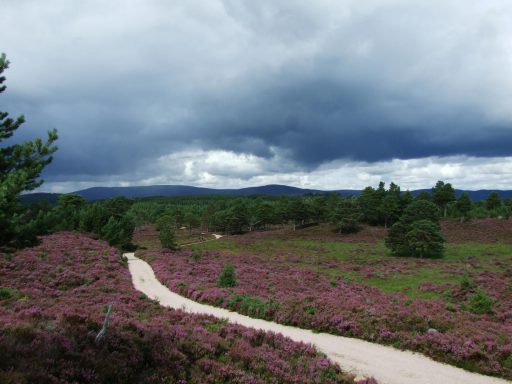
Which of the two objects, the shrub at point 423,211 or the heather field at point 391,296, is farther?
the shrub at point 423,211

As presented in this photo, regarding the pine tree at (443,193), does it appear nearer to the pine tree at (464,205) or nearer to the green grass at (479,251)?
the pine tree at (464,205)

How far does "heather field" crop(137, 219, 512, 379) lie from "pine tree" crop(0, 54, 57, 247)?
1447cm

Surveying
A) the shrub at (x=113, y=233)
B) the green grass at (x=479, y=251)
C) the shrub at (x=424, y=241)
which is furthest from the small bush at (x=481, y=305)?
the shrub at (x=113, y=233)

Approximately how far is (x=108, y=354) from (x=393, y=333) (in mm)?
12677

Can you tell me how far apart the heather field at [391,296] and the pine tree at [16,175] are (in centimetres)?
1447

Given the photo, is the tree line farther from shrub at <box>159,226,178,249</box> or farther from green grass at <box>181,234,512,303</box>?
green grass at <box>181,234,512,303</box>

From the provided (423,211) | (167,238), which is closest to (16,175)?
(167,238)

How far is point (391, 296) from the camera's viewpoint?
27.2 meters

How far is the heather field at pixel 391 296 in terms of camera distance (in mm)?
14555

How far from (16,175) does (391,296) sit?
2734cm

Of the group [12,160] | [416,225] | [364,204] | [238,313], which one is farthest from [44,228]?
[364,204]

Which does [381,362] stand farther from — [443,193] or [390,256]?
[443,193]

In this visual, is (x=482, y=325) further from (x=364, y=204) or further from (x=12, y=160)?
(x=364, y=204)

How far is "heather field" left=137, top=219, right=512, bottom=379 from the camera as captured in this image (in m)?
14.6
